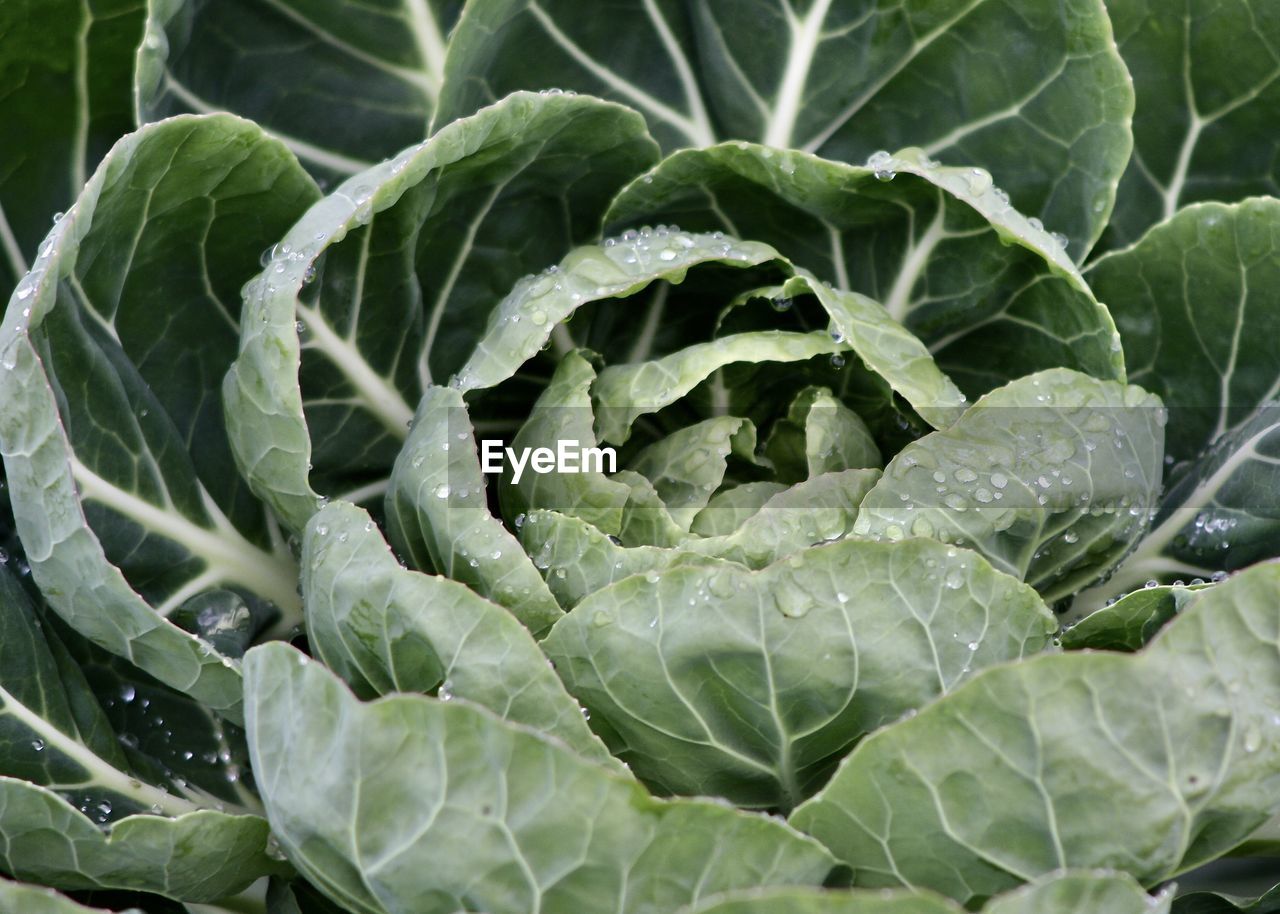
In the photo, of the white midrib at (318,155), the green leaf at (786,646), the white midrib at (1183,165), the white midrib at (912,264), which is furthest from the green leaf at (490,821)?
the white midrib at (1183,165)

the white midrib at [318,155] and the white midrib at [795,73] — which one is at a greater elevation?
the white midrib at [795,73]

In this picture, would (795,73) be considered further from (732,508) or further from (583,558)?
(583,558)

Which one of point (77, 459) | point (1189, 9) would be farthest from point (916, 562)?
point (1189, 9)

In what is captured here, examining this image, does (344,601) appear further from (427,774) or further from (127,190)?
(127,190)

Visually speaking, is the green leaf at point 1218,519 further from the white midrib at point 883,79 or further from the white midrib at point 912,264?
the white midrib at point 883,79

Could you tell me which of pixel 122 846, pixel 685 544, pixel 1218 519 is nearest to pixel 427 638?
pixel 685 544

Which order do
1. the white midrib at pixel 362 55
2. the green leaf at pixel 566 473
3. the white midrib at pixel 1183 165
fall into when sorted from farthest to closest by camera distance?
the white midrib at pixel 1183 165
the white midrib at pixel 362 55
the green leaf at pixel 566 473

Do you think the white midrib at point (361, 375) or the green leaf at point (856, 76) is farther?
the green leaf at point (856, 76)
